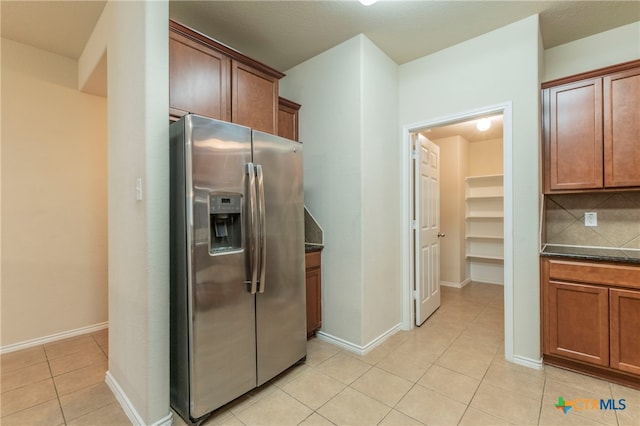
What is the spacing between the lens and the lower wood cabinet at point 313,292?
8.84 feet

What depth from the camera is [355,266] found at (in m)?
A: 2.58

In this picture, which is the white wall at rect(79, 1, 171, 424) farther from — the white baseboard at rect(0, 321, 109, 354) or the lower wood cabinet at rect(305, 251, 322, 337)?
the white baseboard at rect(0, 321, 109, 354)

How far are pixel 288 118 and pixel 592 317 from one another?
303 cm

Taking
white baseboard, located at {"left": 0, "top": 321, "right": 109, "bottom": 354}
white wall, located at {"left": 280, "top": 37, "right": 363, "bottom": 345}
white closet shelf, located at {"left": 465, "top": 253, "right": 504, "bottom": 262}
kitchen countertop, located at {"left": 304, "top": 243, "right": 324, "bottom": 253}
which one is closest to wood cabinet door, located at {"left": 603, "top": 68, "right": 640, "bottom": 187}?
white wall, located at {"left": 280, "top": 37, "right": 363, "bottom": 345}

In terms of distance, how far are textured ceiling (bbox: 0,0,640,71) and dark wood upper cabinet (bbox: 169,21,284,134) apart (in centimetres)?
34

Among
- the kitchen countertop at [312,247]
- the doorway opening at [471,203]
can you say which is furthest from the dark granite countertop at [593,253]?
the doorway opening at [471,203]

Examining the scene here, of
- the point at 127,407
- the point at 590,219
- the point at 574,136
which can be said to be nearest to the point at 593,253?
the point at 590,219

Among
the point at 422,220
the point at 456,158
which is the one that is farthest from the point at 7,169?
the point at 456,158

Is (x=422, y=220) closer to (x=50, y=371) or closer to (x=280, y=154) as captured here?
(x=280, y=154)

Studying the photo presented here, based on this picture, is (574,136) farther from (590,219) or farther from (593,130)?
(590,219)

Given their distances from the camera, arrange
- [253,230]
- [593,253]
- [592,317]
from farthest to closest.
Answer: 1. [593,253]
2. [592,317]
3. [253,230]

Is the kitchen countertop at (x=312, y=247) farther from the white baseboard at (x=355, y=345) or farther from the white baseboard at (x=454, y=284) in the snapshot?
the white baseboard at (x=454, y=284)

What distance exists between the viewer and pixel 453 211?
489 cm

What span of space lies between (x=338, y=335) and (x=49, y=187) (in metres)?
3.14
